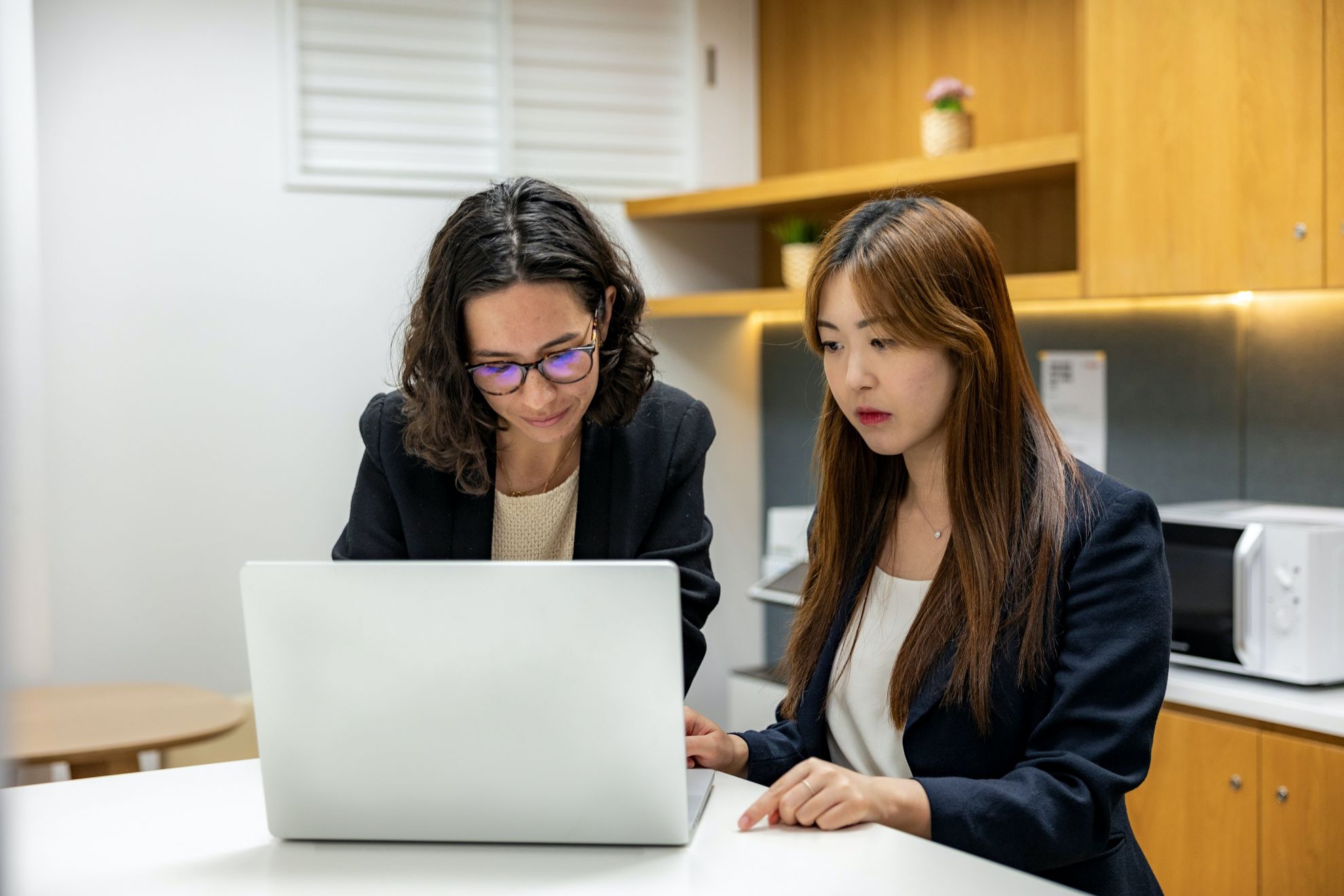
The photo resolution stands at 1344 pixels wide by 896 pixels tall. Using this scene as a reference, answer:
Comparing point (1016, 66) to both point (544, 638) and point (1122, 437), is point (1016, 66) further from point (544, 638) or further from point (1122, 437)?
Result: point (544, 638)

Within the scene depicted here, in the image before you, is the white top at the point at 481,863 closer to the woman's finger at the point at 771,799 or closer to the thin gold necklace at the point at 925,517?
the woman's finger at the point at 771,799

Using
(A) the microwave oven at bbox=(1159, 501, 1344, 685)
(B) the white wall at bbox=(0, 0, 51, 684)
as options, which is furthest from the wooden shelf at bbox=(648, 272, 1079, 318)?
(B) the white wall at bbox=(0, 0, 51, 684)

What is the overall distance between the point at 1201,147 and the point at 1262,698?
3.21 ft

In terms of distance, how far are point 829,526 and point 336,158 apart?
2.25 meters

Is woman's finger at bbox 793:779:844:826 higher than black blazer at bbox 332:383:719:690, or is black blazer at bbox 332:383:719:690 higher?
black blazer at bbox 332:383:719:690

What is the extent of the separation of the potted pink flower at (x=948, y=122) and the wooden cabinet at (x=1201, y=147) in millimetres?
458

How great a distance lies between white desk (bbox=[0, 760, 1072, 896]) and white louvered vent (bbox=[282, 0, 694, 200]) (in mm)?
2385

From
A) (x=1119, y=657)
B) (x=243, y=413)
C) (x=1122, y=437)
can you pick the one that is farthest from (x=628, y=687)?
(x=243, y=413)

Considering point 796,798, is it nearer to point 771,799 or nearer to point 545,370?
point 771,799

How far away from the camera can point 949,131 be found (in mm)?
2984

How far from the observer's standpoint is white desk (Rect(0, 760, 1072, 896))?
3.44 feet

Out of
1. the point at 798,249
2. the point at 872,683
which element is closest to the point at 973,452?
the point at 872,683

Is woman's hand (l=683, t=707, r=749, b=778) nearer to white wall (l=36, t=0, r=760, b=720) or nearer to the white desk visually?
the white desk

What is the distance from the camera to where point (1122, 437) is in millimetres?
2906
